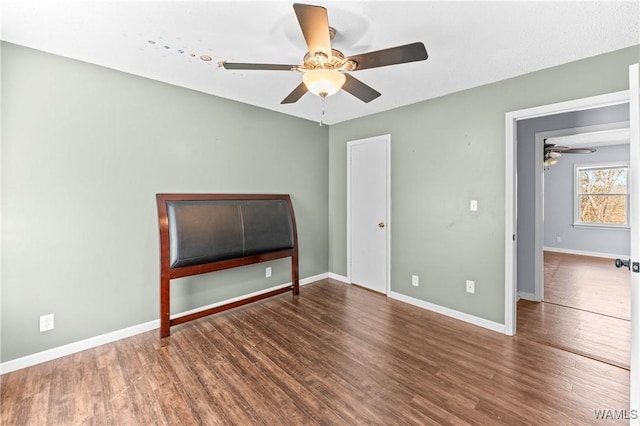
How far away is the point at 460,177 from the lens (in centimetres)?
308

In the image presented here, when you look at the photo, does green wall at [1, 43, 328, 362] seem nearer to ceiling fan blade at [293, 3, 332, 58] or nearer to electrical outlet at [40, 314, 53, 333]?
electrical outlet at [40, 314, 53, 333]

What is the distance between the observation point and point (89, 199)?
2.44m

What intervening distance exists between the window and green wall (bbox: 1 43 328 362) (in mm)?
7338

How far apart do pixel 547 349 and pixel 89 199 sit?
4.16 metres

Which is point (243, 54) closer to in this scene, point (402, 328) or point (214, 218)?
point (214, 218)

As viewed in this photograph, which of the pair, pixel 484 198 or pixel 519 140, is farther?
pixel 519 140

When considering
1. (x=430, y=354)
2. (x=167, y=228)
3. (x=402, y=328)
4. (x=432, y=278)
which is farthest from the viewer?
(x=432, y=278)

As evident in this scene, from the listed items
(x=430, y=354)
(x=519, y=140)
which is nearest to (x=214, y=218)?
(x=430, y=354)

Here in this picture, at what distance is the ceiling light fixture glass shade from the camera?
1.87 meters

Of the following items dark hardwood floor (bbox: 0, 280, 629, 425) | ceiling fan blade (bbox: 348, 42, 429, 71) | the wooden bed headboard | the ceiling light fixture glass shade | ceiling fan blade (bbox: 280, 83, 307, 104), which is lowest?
→ dark hardwood floor (bbox: 0, 280, 629, 425)

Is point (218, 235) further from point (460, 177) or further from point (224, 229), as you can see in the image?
point (460, 177)

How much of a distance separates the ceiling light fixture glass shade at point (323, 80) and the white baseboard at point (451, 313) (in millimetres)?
2639

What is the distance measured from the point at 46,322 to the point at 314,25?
9.70 feet

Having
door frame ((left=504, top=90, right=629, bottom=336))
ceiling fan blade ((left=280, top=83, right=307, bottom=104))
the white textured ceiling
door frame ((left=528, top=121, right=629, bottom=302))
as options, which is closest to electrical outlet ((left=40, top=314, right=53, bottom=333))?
the white textured ceiling
